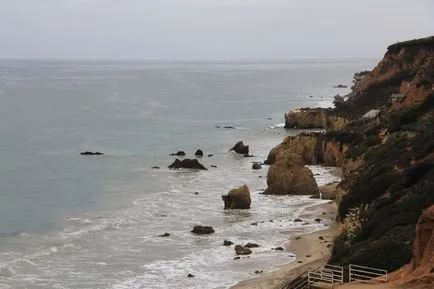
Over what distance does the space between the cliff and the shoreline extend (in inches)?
61.2

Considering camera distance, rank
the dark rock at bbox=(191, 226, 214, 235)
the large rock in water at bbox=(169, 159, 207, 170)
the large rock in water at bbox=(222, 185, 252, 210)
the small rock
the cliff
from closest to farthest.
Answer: the cliff < the small rock < the dark rock at bbox=(191, 226, 214, 235) < the large rock in water at bbox=(222, 185, 252, 210) < the large rock in water at bbox=(169, 159, 207, 170)

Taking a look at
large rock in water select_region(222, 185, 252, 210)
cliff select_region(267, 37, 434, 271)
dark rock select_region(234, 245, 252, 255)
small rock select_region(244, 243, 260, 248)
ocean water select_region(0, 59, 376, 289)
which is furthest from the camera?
large rock in water select_region(222, 185, 252, 210)

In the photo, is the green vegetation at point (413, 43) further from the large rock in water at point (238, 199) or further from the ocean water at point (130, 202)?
the large rock in water at point (238, 199)

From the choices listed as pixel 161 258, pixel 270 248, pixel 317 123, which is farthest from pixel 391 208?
pixel 317 123

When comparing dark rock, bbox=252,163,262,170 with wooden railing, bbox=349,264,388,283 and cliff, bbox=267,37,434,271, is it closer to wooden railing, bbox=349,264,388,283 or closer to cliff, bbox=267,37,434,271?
cliff, bbox=267,37,434,271

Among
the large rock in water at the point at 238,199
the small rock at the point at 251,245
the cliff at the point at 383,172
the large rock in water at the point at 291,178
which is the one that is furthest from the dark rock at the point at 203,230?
the large rock in water at the point at 291,178

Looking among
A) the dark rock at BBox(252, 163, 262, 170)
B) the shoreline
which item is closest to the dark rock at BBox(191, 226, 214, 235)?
the shoreline

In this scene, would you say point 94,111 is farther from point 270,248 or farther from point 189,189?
point 270,248

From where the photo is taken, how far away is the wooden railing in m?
23.0

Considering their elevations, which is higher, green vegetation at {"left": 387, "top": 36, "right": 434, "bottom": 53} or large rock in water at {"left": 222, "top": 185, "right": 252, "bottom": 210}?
green vegetation at {"left": 387, "top": 36, "right": 434, "bottom": 53}

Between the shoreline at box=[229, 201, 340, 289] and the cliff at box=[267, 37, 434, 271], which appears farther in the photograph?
the shoreline at box=[229, 201, 340, 289]

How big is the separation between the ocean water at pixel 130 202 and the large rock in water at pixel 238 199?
0.99 metres

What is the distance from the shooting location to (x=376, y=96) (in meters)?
90.6

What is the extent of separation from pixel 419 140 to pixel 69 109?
102m
